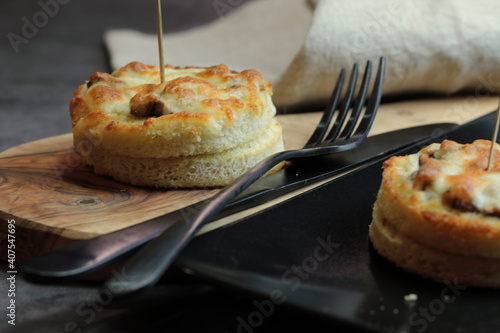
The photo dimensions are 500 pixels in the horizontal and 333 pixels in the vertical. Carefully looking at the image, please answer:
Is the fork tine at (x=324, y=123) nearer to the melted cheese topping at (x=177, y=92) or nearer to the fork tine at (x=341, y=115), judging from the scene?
the fork tine at (x=341, y=115)

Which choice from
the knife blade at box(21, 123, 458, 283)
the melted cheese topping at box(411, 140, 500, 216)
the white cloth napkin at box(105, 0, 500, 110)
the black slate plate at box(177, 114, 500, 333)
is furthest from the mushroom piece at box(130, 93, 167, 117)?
the white cloth napkin at box(105, 0, 500, 110)

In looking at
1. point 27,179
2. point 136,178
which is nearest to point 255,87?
point 136,178

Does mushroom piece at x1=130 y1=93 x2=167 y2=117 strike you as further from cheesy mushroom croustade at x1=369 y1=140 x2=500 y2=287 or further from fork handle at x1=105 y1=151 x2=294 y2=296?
cheesy mushroom croustade at x1=369 y1=140 x2=500 y2=287

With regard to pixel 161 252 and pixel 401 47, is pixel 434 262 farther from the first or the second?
pixel 401 47

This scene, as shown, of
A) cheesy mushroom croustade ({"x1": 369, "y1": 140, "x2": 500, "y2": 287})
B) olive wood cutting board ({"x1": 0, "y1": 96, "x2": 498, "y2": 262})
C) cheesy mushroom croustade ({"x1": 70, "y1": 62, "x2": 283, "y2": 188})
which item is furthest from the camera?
cheesy mushroom croustade ({"x1": 70, "y1": 62, "x2": 283, "y2": 188})

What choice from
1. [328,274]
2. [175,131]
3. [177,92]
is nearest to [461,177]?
[328,274]

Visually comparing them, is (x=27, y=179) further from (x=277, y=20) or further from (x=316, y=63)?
(x=277, y=20)

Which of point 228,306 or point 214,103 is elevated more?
point 214,103

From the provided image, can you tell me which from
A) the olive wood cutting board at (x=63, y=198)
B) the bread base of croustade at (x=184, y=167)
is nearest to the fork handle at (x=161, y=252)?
the olive wood cutting board at (x=63, y=198)
